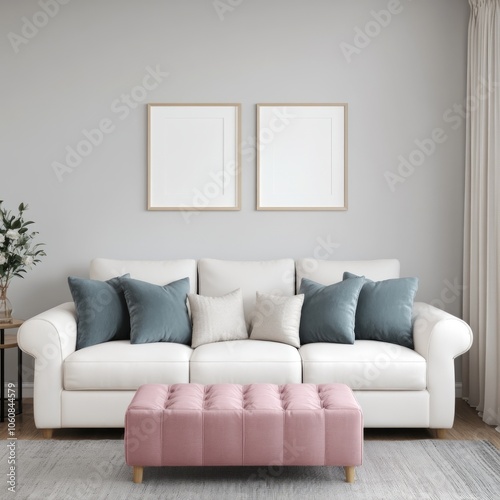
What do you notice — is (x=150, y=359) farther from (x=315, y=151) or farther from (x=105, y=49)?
(x=105, y=49)

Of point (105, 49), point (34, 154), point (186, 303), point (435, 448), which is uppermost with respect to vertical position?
point (105, 49)

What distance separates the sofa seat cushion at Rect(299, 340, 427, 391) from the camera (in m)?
3.81

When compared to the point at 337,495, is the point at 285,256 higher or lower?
higher

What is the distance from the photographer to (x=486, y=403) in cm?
431

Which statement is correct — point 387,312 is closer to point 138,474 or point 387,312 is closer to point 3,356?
point 138,474

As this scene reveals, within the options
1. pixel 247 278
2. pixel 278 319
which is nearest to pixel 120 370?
pixel 278 319

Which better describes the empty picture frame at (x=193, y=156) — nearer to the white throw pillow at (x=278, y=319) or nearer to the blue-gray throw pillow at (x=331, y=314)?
the white throw pillow at (x=278, y=319)

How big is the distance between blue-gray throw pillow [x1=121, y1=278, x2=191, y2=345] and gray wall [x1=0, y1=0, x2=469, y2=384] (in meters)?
0.69

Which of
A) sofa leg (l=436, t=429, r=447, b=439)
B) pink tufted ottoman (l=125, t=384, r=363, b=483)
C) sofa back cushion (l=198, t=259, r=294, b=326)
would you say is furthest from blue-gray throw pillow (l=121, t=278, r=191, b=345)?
sofa leg (l=436, t=429, r=447, b=439)

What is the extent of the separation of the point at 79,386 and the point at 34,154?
6.28ft

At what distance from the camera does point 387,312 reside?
13.7 feet

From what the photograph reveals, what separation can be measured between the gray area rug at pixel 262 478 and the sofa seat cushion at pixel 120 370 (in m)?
0.36

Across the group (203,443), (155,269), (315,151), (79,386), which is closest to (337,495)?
(203,443)

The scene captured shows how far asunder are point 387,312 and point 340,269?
53cm
